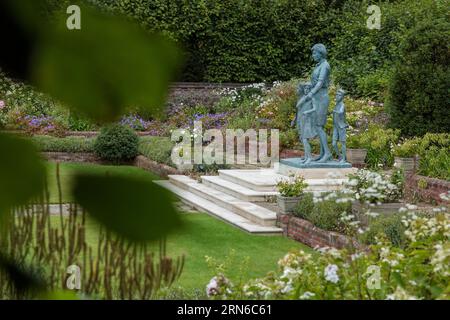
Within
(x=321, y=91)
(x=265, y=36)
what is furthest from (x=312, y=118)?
(x=265, y=36)

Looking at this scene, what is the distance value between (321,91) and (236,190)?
5.46ft

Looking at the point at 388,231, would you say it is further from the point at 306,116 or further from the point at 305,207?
the point at 306,116

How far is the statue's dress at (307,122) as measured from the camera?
10867 mm

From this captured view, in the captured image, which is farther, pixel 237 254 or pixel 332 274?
pixel 237 254

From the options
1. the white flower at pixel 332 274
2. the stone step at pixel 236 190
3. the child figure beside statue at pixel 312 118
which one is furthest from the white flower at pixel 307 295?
the child figure beside statue at pixel 312 118

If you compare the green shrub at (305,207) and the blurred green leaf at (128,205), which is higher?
the blurred green leaf at (128,205)

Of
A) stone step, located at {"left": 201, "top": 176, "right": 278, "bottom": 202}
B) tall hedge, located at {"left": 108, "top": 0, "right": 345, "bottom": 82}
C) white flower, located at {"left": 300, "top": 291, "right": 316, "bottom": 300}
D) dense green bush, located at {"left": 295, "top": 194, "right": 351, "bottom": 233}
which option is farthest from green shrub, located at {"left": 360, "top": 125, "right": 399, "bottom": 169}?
white flower, located at {"left": 300, "top": 291, "right": 316, "bottom": 300}

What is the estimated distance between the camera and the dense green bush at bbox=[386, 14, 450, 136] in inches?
461

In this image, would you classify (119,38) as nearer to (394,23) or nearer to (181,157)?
(181,157)

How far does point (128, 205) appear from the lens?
0.38m

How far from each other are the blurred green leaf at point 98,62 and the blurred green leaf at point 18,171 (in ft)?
0.09

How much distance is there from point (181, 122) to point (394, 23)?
472 centimetres

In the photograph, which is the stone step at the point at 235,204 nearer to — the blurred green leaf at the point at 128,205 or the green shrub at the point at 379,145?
the green shrub at the point at 379,145
